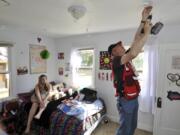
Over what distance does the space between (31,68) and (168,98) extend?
3.34 metres

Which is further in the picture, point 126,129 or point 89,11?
point 89,11

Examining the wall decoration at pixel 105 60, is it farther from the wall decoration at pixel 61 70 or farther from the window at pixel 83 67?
the wall decoration at pixel 61 70

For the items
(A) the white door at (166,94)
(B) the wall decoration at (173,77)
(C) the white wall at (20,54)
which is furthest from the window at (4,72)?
(B) the wall decoration at (173,77)

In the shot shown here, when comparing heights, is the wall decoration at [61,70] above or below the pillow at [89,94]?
above

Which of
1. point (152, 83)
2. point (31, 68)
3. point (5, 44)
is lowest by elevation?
point (152, 83)

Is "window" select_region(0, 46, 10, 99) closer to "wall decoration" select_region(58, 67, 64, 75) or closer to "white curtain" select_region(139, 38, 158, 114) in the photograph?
"wall decoration" select_region(58, 67, 64, 75)

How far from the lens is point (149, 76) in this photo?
116 inches

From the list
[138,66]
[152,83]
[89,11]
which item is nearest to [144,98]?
[152,83]

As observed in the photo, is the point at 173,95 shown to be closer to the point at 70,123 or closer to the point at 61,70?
the point at 70,123

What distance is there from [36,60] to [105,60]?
6.37 feet

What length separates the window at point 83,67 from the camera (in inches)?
156

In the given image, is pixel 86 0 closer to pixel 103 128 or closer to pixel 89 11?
pixel 89 11

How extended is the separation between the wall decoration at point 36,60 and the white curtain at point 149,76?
2823 mm

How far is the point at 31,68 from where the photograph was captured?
376 centimetres
